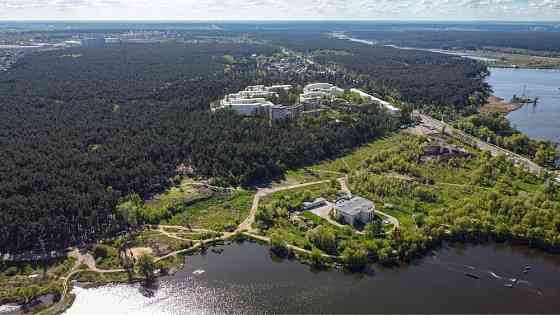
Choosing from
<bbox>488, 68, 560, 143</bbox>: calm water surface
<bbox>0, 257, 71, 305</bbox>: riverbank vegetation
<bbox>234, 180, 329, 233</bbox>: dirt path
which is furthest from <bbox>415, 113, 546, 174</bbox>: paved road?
<bbox>0, 257, 71, 305</bbox>: riverbank vegetation

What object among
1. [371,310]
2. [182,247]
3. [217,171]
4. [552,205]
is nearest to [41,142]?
[217,171]

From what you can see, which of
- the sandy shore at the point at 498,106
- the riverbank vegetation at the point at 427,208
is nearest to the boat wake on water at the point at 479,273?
the riverbank vegetation at the point at 427,208

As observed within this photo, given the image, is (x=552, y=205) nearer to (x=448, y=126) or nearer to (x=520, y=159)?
(x=520, y=159)

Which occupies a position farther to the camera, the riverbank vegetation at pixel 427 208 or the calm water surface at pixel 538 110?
the calm water surface at pixel 538 110

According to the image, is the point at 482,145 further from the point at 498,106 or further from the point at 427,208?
the point at 498,106

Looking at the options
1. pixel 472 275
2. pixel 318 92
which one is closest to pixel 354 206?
pixel 472 275

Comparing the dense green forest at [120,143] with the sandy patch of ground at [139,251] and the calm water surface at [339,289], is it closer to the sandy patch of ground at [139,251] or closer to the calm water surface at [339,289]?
the sandy patch of ground at [139,251]

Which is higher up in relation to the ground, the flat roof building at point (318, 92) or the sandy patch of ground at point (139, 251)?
the flat roof building at point (318, 92)
